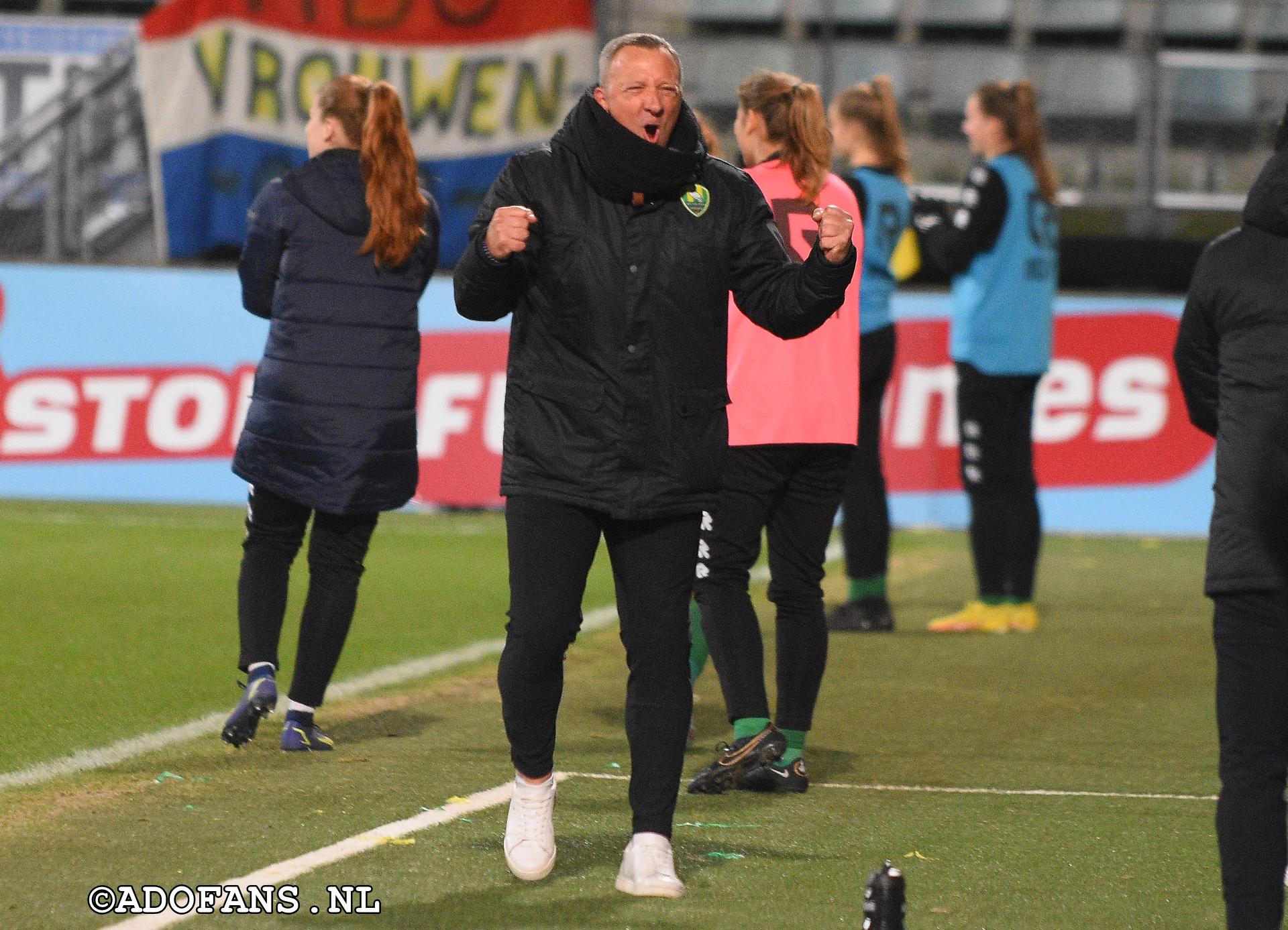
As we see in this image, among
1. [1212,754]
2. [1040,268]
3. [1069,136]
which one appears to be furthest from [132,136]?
[1212,754]

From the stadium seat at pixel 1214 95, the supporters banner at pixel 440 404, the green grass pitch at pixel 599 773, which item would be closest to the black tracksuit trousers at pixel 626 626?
the green grass pitch at pixel 599 773

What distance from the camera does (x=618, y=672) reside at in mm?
6824

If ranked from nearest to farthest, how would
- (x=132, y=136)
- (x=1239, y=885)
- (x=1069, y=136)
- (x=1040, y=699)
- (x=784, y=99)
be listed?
(x=1239, y=885) → (x=784, y=99) → (x=1040, y=699) → (x=1069, y=136) → (x=132, y=136)

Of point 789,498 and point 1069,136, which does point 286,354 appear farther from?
point 1069,136

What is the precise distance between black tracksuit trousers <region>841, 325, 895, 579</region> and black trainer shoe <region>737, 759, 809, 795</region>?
2741 millimetres

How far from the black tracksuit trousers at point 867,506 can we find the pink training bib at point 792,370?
7.86 feet

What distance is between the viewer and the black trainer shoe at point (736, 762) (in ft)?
15.9

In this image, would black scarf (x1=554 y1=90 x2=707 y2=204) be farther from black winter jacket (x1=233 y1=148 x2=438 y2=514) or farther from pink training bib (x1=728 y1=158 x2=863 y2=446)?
black winter jacket (x1=233 y1=148 x2=438 y2=514)

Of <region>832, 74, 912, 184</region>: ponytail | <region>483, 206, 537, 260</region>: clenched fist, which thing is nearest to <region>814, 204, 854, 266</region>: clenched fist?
<region>483, 206, 537, 260</region>: clenched fist

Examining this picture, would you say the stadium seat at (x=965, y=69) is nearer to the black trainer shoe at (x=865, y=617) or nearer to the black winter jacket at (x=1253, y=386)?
the black trainer shoe at (x=865, y=617)

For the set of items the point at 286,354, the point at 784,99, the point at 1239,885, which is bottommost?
the point at 1239,885

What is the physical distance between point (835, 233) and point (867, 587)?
426 centimetres

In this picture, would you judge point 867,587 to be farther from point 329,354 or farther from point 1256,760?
point 1256,760

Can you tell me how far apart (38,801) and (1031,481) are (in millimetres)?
4585
